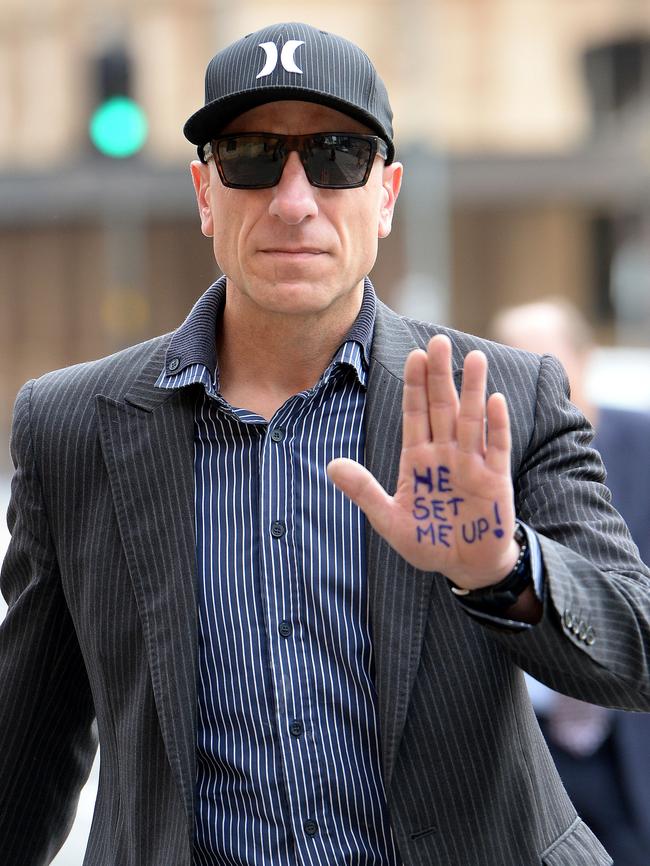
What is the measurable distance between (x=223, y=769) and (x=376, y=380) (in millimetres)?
811

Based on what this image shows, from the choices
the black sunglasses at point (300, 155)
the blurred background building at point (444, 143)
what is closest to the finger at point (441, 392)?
the black sunglasses at point (300, 155)

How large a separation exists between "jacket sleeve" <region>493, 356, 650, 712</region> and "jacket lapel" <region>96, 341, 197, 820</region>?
0.62 meters

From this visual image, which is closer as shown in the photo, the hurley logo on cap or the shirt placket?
the shirt placket

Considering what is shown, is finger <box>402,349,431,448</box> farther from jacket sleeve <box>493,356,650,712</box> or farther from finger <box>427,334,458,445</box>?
jacket sleeve <box>493,356,650,712</box>

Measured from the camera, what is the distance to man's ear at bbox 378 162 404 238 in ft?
A: 9.98

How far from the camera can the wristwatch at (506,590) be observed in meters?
2.34

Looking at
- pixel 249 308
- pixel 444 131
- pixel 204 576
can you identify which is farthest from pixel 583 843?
pixel 444 131

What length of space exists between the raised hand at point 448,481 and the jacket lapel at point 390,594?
11.5 inches

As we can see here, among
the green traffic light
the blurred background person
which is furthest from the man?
the green traffic light

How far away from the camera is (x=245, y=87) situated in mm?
2785

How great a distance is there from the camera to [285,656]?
266cm

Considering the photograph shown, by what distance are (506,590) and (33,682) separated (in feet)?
3.60

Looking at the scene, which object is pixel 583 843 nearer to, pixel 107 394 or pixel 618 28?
pixel 107 394

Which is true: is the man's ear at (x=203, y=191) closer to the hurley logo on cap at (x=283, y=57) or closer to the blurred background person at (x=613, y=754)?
the hurley logo on cap at (x=283, y=57)
